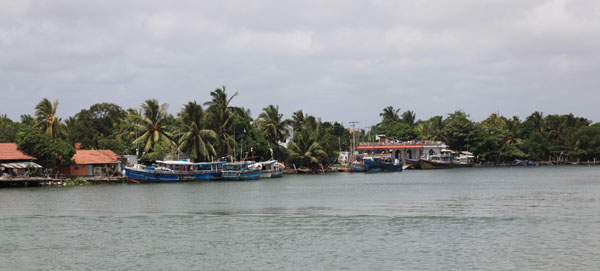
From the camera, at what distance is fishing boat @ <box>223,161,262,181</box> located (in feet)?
264

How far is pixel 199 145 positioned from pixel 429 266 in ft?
205

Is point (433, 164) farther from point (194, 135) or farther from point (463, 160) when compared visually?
point (194, 135)

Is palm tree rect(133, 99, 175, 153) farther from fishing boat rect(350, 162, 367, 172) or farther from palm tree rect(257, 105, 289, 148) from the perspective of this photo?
fishing boat rect(350, 162, 367, 172)

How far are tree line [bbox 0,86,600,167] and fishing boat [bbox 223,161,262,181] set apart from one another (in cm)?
368

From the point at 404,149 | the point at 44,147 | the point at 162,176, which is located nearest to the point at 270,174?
the point at 162,176

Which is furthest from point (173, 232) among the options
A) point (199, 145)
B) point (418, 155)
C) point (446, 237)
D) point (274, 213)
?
point (418, 155)

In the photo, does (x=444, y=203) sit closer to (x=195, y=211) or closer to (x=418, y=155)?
(x=195, y=211)

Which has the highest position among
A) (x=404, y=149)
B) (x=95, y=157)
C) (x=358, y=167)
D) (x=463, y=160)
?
(x=404, y=149)

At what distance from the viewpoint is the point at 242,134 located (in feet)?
300

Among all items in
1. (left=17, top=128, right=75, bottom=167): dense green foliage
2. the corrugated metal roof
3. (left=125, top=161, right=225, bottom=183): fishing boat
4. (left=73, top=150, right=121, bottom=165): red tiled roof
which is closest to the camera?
the corrugated metal roof

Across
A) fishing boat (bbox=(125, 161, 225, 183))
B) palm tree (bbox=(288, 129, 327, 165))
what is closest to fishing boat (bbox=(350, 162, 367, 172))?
palm tree (bbox=(288, 129, 327, 165))

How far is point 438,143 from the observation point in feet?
432

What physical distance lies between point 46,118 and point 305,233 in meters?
54.2

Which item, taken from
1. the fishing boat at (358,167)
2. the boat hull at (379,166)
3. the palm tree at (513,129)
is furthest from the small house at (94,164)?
the palm tree at (513,129)
